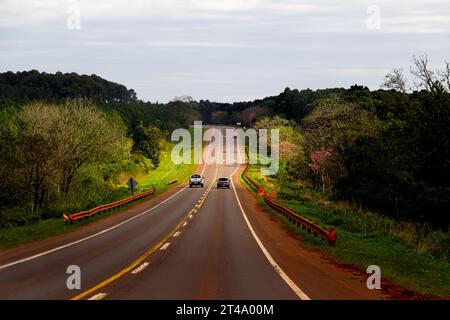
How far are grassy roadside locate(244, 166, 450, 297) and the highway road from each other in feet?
3.42

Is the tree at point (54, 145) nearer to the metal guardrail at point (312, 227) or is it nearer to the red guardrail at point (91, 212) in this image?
the red guardrail at point (91, 212)

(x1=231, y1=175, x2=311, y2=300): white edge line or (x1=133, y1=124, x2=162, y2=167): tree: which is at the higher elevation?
(x1=133, y1=124, x2=162, y2=167): tree

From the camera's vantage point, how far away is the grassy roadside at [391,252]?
14095 mm

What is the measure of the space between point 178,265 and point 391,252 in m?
9.05

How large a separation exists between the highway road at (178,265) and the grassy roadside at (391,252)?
104 cm

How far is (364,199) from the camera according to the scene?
50625mm

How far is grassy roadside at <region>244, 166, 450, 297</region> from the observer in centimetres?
1409

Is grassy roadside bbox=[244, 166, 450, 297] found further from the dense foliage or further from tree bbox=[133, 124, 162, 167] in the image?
tree bbox=[133, 124, 162, 167]

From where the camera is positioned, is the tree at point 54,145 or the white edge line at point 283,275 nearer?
the white edge line at point 283,275

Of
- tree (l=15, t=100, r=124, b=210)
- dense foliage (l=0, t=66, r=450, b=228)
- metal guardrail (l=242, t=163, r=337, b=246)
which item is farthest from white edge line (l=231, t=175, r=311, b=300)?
tree (l=15, t=100, r=124, b=210)

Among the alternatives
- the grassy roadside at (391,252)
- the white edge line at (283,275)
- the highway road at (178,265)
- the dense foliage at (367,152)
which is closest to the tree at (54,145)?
the dense foliage at (367,152)

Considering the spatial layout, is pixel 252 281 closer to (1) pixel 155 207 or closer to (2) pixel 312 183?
(1) pixel 155 207

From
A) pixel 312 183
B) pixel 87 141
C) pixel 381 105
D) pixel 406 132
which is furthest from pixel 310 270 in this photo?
pixel 312 183

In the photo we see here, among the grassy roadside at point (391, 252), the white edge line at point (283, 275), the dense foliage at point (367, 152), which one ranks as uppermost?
the dense foliage at point (367, 152)
